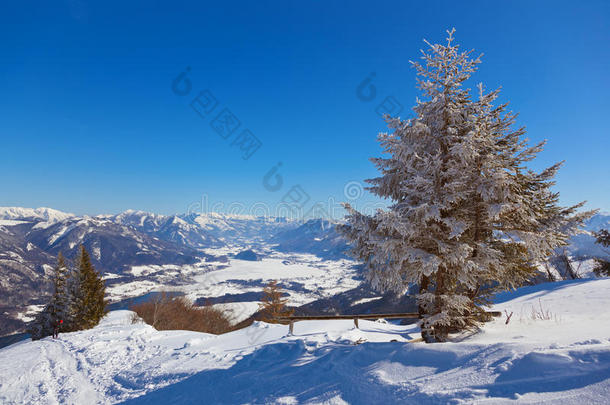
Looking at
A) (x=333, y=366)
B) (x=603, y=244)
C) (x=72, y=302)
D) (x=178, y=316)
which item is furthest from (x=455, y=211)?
(x=72, y=302)

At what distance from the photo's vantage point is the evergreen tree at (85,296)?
30.0 meters

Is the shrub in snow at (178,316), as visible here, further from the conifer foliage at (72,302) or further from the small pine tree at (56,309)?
the small pine tree at (56,309)

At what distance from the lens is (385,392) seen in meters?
5.99

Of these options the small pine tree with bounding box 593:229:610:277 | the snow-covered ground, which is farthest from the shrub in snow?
the small pine tree with bounding box 593:229:610:277

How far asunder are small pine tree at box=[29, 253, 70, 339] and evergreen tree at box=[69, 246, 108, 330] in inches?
30.2

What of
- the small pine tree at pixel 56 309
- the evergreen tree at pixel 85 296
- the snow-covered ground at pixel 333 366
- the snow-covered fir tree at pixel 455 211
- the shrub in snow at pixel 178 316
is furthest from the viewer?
the shrub in snow at pixel 178 316

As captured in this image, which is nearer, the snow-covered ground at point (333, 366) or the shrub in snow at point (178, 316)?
the snow-covered ground at point (333, 366)

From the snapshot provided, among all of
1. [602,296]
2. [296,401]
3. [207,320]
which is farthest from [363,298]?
[296,401]

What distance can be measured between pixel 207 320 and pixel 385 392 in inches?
1540

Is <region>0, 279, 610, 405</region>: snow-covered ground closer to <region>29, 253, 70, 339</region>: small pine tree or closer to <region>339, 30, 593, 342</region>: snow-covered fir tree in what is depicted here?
<region>339, 30, 593, 342</region>: snow-covered fir tree

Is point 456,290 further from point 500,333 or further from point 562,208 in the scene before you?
point 562,208

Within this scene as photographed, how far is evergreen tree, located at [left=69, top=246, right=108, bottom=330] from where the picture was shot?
1179 inches

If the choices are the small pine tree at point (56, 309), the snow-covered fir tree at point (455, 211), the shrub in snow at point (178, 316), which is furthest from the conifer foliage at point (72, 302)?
the snow-covered fir tree at point (455, 211)

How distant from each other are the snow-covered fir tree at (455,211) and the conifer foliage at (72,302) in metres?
35.1
